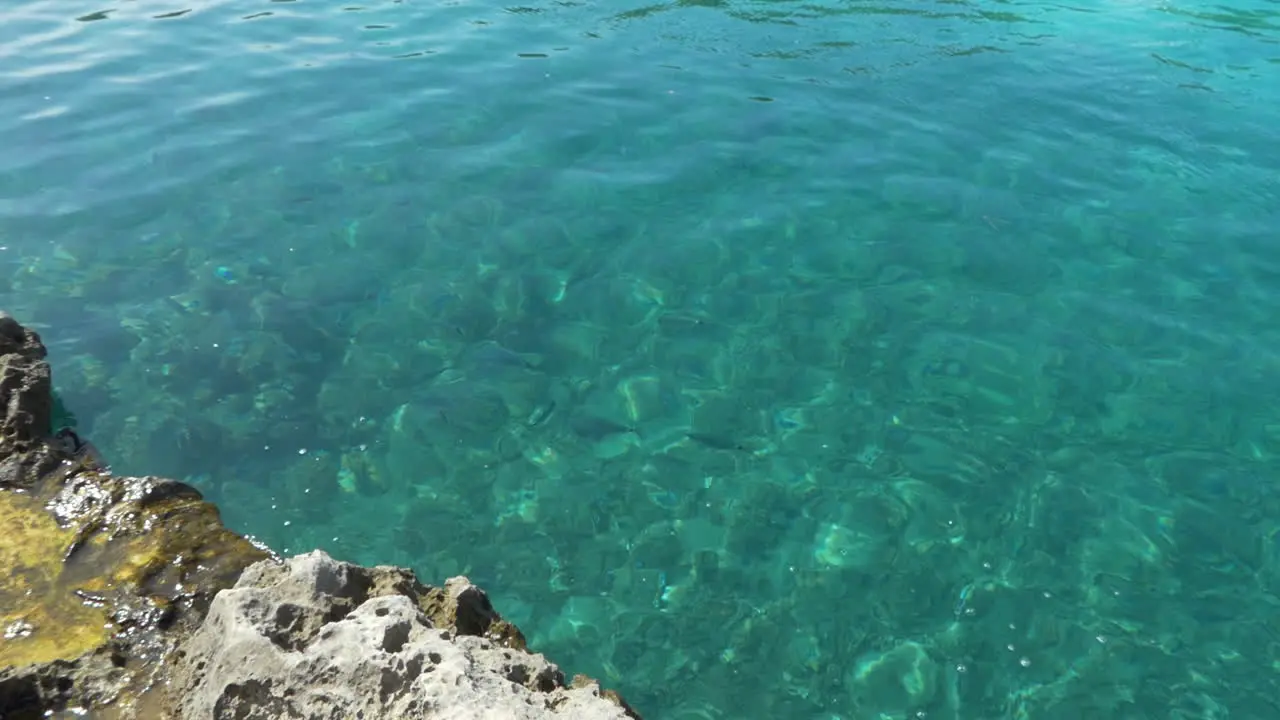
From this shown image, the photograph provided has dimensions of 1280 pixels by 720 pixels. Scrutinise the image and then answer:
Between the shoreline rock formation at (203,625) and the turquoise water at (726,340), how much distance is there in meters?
1.17

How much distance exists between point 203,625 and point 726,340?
15.7 feet

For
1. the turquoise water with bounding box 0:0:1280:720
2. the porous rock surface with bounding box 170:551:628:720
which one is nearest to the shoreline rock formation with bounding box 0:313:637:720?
the porous rock surface with bounding box 170:551:628:720

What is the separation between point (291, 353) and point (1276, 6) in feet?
57.0

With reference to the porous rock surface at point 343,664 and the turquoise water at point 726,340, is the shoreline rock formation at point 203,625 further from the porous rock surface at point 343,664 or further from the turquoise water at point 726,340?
the turquoise water at point 726,340

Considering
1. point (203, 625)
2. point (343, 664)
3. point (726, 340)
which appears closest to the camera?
point (343, 664)

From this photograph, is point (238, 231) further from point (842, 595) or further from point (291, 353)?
point (842, 595)

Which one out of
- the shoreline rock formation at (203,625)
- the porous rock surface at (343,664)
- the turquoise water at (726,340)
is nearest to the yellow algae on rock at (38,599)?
the shoreline rock formation at (203,625)

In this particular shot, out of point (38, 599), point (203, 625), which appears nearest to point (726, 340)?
point (203, 625)

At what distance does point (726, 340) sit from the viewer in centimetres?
780

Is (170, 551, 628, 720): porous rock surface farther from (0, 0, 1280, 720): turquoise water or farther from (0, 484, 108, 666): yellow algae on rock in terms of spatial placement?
(0, 0, 1280, 720): turquoise water

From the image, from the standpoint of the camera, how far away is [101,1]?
15422 mm

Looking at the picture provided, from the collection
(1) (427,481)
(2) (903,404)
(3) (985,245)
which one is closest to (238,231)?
(1) (427,481)

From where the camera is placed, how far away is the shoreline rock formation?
3484mm

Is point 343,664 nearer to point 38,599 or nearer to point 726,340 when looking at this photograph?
point 38,599
